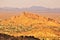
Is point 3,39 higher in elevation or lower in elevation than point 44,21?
higher

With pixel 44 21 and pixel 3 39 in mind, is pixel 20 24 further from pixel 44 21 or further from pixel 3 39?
pixel 3 39

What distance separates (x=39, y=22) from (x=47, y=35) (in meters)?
17.8

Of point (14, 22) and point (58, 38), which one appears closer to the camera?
point (58, 38)

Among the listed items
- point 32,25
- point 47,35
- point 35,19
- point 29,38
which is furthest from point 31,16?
point 29,38

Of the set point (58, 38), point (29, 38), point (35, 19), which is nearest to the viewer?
point (29, 38)

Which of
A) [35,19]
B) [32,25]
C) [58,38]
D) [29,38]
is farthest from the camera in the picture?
[35,19]

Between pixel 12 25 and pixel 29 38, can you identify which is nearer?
pixel 29 38

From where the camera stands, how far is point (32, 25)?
6094cm

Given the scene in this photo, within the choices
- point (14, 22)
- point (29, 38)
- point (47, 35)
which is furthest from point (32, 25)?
point (29, 38)

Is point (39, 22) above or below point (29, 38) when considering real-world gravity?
below

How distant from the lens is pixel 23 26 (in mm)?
61438

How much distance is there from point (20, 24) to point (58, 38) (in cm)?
2161

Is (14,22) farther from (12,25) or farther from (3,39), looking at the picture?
(3,39)

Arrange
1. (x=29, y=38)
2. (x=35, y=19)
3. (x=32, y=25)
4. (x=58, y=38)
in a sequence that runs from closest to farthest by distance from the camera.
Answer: (x=29, y=38)
(x=58, y=38)
(x=32, y=25)
(x=35, y=19)
